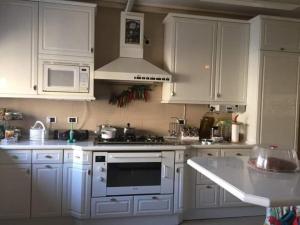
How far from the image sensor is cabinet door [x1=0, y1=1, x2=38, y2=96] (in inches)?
121

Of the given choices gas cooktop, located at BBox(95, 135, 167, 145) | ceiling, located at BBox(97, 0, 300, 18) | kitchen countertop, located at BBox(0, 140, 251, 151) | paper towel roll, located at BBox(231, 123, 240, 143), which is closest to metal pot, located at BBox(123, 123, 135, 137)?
gas cooktop, located at BBox(95, 135, 167, 145)

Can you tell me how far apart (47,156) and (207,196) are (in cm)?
183

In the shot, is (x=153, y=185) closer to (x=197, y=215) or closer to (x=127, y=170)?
(x=127, y=170)

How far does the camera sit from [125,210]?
3105 millimetres

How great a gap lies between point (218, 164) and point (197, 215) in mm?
1852

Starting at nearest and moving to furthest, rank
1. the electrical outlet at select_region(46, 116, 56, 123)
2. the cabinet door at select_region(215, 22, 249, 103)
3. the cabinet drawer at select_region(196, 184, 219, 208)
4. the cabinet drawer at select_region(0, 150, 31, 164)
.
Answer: the cabinet drawer at select_region(0, 150, 31, 164) < the cabinet drawer at select_region(196, 184, 219, 208) < the electrical outlet at select_region(46, 116, 56, 123) < the cabinet door at select_region(215, 22, 249, 103)

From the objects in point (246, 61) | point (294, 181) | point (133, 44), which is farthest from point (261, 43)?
point (294, 181)

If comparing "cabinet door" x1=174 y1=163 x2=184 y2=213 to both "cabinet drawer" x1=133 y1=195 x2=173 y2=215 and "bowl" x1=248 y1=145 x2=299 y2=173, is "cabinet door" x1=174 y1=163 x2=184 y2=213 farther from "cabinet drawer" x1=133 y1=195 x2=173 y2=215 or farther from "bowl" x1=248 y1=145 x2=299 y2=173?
"bowl" x1=248 y1=145 x2=299 y2=173

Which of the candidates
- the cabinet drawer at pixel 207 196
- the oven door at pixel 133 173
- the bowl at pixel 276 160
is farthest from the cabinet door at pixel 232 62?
the bowl at pixel 276 160

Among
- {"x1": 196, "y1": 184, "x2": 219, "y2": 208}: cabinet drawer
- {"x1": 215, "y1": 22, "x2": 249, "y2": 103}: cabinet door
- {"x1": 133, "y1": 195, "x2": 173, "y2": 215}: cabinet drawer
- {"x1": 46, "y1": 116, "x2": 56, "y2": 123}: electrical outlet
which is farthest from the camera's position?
{"x1": 215, "y1": 22, "x2": 249, "y2": 103}: cabinet door

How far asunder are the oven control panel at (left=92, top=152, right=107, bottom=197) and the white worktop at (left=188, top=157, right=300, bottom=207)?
1.33 meters

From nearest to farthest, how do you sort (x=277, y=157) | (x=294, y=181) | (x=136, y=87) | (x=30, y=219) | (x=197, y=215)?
(x=294, y=181)
(x=277, y=157)
(x=30, y=219)
(x=197, y=215)
(x=136, y=87)

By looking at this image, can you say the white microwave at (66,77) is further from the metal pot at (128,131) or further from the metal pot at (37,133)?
the metal pot at (128,131)

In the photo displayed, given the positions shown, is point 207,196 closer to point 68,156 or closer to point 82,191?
point 82,191
